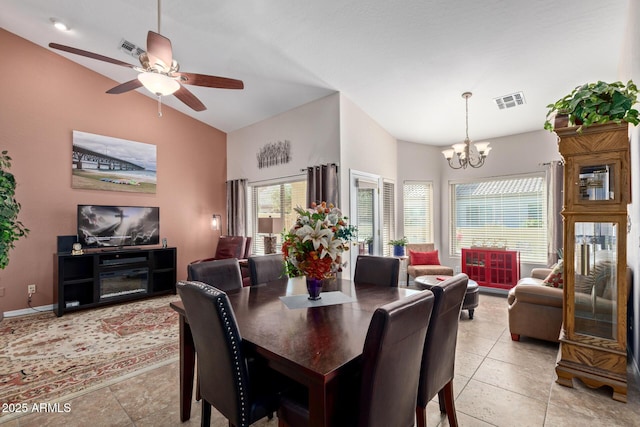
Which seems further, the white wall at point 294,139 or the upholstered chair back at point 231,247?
the upholstered chair back at point 231,247

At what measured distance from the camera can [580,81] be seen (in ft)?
11.6

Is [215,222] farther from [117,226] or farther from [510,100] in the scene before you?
[510,100]

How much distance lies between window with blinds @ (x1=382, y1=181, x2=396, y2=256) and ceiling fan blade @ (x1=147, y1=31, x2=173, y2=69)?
390 cm

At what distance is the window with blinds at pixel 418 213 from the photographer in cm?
586

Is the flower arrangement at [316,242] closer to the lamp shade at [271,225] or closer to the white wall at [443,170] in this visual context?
the lamp shade at [271,225]

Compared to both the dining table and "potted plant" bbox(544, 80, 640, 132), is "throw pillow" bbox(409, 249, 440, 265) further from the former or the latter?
"potted plant" bbox(544, 80, 640, 132)

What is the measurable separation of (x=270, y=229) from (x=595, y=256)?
4095 mm

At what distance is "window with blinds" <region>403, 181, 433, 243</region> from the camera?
586cm

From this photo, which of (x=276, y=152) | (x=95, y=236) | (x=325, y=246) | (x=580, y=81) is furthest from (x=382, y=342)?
(x=95, y=236)

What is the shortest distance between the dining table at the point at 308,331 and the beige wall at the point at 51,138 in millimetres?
3854

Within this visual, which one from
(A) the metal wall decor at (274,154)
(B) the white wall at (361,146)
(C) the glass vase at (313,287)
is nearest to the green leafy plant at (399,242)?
(B) the white wall at (361,146)

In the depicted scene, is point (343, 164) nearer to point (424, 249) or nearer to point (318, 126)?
point (318, 126)

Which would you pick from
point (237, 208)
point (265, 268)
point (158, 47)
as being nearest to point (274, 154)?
point (237, 208)

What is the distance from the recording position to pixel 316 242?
6.00 feet
